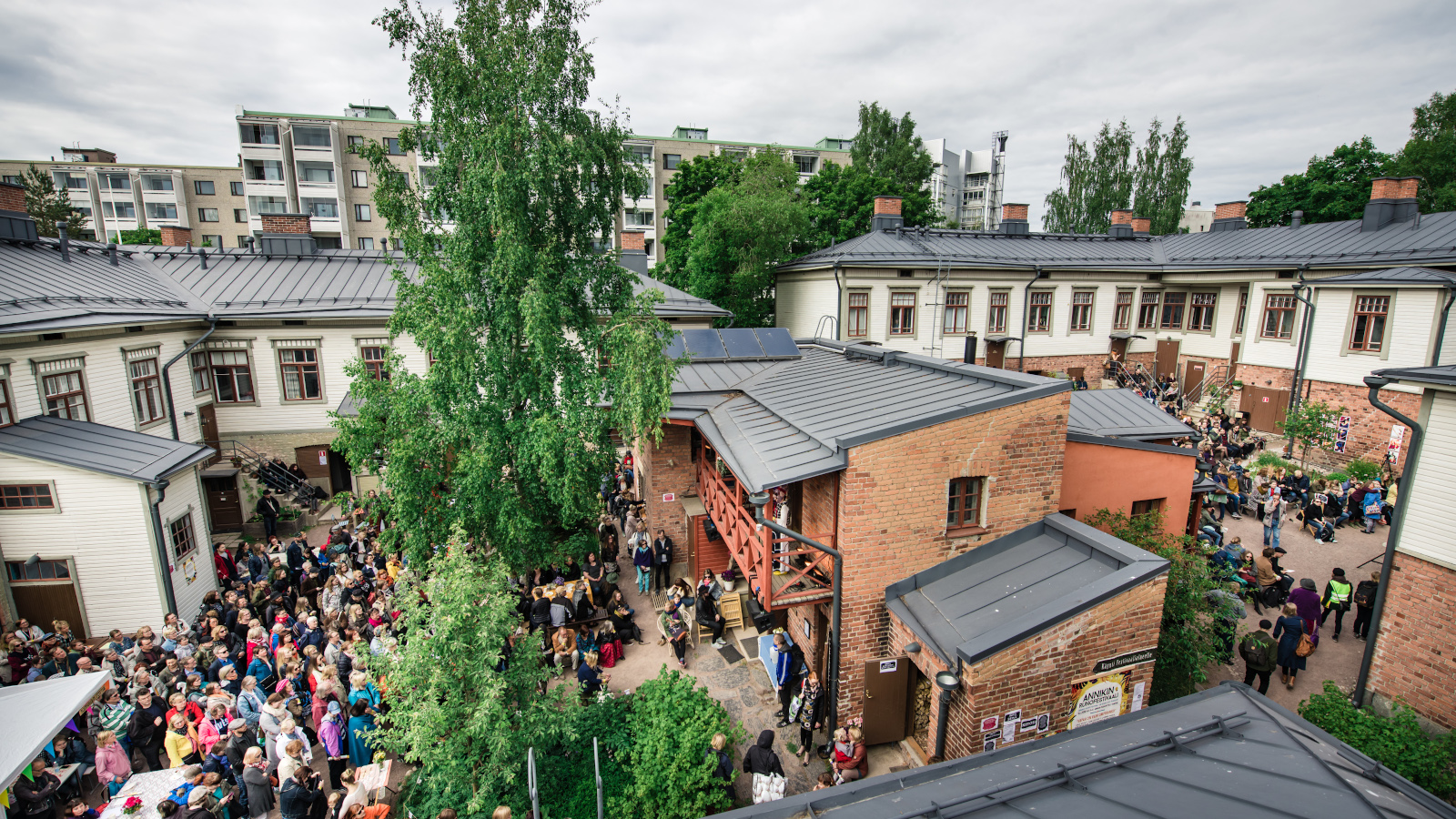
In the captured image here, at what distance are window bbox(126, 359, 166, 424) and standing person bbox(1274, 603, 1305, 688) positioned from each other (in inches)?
991

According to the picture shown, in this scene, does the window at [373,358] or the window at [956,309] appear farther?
the window at [956,309]

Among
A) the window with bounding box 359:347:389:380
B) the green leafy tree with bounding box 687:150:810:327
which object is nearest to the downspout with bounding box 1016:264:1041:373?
the green leafy tree with bounding box 687:150:810:327

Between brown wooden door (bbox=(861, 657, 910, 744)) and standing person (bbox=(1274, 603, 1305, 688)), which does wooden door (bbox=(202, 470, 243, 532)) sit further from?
standing person (bbox=(1274, 603, 1305, 688))

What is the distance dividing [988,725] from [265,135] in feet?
173

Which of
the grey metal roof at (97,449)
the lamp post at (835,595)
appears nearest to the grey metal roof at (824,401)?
the lamp post at (835,595)

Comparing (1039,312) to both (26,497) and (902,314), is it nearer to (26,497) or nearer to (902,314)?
(902,314)

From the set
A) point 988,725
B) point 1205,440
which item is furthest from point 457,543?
point 1205,440

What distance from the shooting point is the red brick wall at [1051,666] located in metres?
7.38

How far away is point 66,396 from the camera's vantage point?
13945 millimetres

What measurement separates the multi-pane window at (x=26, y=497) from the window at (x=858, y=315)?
21.4 metres

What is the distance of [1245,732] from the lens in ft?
15.7

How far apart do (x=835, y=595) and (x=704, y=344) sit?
8.16m

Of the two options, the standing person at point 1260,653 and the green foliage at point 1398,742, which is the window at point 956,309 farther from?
the green foliage at point 1398,742

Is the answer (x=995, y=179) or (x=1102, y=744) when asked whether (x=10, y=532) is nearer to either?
(x=1102, y=744)
